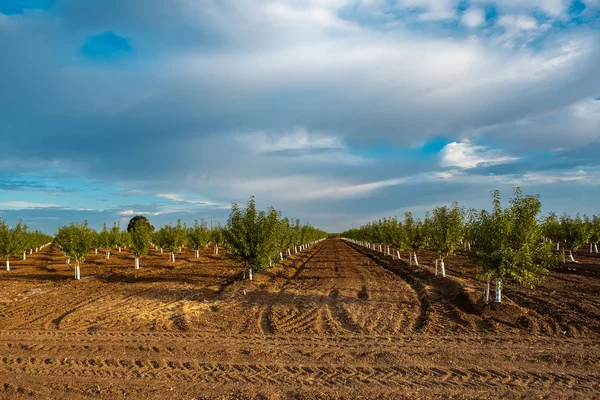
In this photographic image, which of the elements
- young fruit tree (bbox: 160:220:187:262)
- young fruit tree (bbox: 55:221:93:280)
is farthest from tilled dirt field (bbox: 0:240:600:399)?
young fruit tree (bbox: 160:220:187:262)

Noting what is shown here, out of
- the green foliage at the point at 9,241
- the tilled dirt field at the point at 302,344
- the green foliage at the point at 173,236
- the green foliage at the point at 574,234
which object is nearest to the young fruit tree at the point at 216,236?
the green foliage at the point at 173,236

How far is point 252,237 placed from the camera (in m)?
27.1

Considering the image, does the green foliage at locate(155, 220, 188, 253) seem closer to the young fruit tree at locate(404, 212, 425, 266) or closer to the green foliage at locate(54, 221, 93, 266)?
the green foliage at locate(54, 221, 93, 266)

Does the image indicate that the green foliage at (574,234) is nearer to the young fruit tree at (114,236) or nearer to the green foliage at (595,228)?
the green foliage at (595,228)

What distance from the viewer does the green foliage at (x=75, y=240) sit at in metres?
31.3

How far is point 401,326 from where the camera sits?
1523 cm

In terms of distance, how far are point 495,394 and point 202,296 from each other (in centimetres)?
1757

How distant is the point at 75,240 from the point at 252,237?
52.4 ft

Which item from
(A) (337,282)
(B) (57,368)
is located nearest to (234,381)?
(B) (57,368)

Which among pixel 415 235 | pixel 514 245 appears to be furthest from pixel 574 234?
pixel 514 245

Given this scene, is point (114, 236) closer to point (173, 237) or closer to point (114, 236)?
point (114, 236)

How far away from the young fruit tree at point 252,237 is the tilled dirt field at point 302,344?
3314mm

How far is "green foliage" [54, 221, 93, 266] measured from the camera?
1232 inches

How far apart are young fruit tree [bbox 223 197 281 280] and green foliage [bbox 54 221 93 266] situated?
13.1 metres
